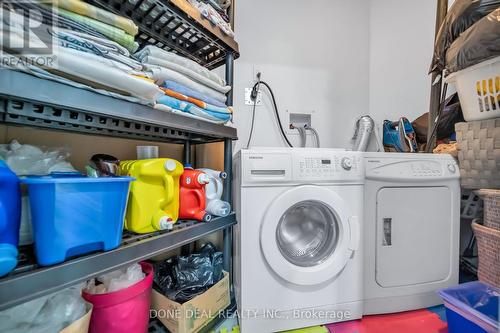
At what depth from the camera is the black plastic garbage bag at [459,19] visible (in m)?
0.87

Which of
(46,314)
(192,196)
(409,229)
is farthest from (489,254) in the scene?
(46,314)

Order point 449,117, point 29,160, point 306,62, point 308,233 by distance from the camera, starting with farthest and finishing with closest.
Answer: point 306,62, point 449,117, point 308,233, point 29,160

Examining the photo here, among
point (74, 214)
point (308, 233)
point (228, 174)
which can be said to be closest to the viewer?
point (74, 214)

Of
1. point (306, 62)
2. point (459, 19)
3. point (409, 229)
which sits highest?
point (306, 62)

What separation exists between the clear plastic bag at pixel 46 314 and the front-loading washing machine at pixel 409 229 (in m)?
1.11

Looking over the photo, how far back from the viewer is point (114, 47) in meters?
0.55

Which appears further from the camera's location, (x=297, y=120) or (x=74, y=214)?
(x=297, y=120)

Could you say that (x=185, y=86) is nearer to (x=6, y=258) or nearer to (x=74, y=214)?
(x=74, y=214)

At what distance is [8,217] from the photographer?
397mm

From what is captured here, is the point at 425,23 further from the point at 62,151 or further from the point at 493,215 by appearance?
the point at 62,151

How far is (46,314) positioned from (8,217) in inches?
13.0

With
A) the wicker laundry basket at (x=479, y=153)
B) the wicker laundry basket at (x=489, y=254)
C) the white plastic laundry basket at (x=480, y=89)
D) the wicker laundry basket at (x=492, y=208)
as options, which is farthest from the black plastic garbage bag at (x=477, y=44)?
the wicker laundry basket at (x=489, y=254)

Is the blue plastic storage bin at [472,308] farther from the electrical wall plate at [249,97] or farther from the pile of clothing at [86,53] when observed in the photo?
the electrical wall plate at [249,97]

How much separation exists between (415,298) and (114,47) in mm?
1623
